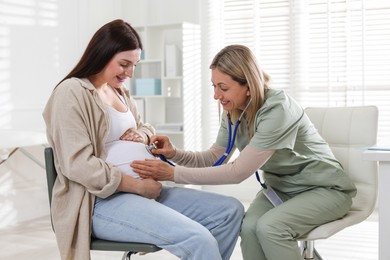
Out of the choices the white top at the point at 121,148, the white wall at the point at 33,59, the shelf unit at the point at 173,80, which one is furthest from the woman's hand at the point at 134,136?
the shelf unit at the point at 173,80

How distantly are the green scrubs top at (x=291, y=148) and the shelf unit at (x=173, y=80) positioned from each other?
8.66 ft

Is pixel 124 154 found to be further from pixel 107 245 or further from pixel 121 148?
pixel 107 245

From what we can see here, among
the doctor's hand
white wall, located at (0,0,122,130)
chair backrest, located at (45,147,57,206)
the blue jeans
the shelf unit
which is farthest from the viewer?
the shelf unit

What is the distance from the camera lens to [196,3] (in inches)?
195

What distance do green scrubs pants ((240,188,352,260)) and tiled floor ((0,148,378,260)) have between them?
1.16 meters

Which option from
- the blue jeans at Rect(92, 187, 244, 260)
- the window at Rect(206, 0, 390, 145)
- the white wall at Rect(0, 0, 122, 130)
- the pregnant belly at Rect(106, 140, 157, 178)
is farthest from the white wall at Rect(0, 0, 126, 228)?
the blue jeans at Rect(92, 187, 244, 260)

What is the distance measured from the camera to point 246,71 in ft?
6.52

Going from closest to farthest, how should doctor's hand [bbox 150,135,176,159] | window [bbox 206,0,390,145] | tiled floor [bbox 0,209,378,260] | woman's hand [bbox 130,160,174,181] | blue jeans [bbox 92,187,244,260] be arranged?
blue jeans [bbox 92,187,244,260] < woman's hand [bbox 130,160,174,181] < doctor's hand [bbox 150,135,176,159] < tiled floor [bbox 0,209,378,260] < window [bbox 206,0,390,145]

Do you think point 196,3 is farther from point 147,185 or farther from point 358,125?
point 147,185

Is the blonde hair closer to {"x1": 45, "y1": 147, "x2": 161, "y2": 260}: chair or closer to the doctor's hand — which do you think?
the doctor's hand

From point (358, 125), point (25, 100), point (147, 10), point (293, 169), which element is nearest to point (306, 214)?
point (293, 169)

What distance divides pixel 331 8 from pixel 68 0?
2.07 meters

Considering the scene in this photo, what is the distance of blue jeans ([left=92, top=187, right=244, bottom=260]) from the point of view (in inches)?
69.4

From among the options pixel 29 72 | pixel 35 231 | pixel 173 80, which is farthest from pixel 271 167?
pixel 173 80
